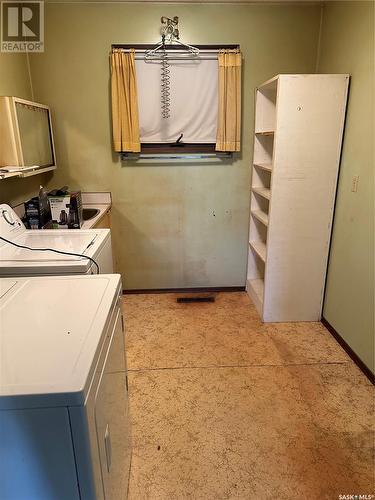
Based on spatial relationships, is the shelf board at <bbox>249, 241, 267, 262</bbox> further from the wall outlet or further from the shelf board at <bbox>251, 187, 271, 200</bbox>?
the wall outlet

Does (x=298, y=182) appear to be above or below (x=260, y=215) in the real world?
above

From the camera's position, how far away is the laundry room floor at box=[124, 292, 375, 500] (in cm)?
154

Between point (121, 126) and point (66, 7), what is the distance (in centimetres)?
100

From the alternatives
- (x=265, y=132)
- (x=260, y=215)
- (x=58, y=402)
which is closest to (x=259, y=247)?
(x=260, y=215)

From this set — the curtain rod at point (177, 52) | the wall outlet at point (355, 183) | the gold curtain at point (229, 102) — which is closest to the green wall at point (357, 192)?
the wall outlet at point (355, 183)

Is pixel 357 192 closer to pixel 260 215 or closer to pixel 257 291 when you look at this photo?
pixel 260 215

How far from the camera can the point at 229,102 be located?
9.34 feet

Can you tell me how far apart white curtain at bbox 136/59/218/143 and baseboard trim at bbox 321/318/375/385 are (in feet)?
6.16

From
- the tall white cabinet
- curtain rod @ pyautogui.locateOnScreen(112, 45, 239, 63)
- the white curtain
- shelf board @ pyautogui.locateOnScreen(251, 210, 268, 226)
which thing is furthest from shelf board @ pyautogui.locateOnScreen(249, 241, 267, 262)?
curtain rod @ pyautogui.locateOnScreen(112, 45, 239, 63)

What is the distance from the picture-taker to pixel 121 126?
289 centimetres

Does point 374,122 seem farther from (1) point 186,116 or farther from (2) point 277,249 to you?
(1) point 186,116

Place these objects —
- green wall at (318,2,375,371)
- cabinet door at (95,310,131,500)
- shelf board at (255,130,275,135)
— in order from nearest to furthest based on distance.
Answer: cabinet door at (95,310,131,500), green wall at (318,2,375,371), shelf board at (255,130,275,135)

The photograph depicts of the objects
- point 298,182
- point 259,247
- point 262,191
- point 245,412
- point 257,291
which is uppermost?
point 298,182

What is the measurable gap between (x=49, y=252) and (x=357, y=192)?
78.9 inches
